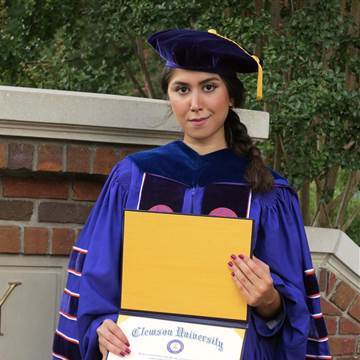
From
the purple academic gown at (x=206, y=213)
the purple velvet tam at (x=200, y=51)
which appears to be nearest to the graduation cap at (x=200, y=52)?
the purple velvet tam at (x=200, y=51)

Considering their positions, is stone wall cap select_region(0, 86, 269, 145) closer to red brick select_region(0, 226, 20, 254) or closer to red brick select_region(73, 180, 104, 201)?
red brick select_region(73, 180, 104, 201)

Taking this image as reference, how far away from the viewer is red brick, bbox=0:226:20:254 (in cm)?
303

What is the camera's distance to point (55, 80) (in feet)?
21.8

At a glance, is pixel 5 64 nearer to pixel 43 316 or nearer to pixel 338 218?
pixel 338 218

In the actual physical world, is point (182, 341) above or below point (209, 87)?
below

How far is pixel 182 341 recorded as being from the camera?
2.33m

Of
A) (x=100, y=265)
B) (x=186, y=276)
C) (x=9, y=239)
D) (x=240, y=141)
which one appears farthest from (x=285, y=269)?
(x=9, y=239)

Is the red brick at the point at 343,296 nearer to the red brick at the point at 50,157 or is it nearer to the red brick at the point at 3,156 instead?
the red brick at the point at 50,157

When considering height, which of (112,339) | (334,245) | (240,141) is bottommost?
(112,339)

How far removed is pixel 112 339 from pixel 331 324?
5.92ft

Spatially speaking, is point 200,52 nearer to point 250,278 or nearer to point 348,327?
point 250,278

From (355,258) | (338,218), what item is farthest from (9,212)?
(338,218)

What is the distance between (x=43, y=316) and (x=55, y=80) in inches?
149

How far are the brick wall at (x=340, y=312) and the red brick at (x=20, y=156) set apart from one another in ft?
5.12
